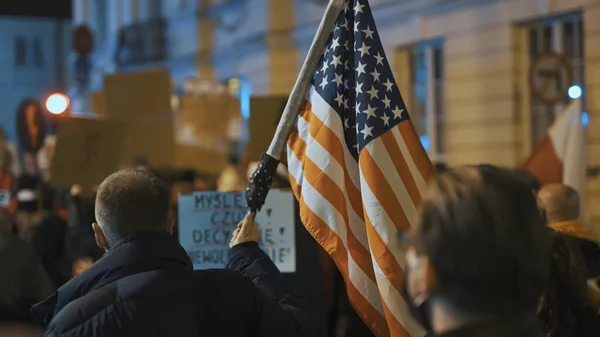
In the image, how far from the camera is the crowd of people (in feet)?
7.38

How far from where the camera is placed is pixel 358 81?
182 inches

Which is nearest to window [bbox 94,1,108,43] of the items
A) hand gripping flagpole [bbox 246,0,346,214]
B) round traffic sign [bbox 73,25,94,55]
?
round traffic sign [bbox 73,25,94,55]

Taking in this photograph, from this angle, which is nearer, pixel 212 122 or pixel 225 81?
pixel 212 122

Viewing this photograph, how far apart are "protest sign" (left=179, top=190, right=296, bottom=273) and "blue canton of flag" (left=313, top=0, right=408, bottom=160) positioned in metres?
1.36

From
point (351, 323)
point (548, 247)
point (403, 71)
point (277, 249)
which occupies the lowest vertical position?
point (351, 323)

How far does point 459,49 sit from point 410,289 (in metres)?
13.4

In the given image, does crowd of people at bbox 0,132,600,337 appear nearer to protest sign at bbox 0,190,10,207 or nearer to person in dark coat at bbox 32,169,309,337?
person in dark coat at bbox 32,169,309,337

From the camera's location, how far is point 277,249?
605 centimetres

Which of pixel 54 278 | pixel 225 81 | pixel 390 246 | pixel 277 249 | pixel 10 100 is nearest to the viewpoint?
pixel 390 246

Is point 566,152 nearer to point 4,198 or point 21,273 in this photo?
point 21,273

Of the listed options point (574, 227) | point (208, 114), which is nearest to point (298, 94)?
point (574, 227)

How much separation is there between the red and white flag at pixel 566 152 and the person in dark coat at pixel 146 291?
5312 mm

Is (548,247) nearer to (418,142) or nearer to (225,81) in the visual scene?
(418,142)

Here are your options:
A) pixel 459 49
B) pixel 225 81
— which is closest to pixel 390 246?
pixel 459 49
